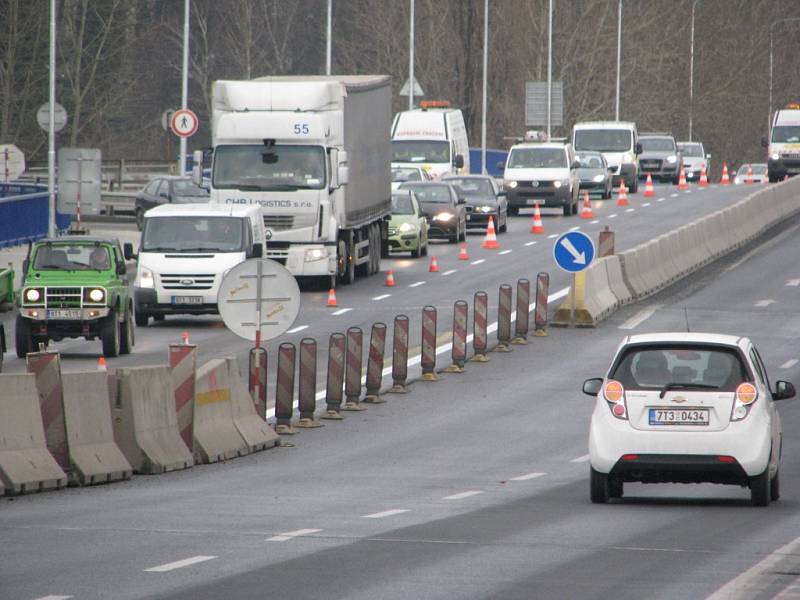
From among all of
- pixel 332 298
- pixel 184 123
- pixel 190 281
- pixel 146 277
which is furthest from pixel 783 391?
pixel 184 123

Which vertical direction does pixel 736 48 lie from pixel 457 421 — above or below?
above

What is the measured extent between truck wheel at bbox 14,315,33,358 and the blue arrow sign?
8.38 m

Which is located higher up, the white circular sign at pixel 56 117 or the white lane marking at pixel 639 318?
the white circular sign at pixel 56 117

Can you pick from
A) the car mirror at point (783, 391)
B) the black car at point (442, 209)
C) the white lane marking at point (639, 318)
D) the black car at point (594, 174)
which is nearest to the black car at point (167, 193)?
the black car at point (442, 209)

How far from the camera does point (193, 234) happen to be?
1328 inches

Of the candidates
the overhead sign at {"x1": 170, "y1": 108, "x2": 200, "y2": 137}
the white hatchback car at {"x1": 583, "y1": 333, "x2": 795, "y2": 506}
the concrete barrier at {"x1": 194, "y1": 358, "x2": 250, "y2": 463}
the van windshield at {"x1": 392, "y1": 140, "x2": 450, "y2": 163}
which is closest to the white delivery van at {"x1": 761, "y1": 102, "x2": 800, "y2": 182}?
the van windshield at {"x1": 392, "y1": 140, "x2": 450, "y2": 163}

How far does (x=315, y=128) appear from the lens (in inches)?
1497

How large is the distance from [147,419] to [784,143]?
5620cm

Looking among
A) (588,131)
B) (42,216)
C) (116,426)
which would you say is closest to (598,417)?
(116,426)

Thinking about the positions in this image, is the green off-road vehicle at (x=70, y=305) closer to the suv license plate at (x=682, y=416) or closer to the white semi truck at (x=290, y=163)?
the white semi truck at (x=290, y=163)

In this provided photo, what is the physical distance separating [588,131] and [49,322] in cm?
4284

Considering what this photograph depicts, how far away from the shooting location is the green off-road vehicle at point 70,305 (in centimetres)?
2881

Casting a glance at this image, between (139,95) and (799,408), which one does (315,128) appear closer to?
(799,408)

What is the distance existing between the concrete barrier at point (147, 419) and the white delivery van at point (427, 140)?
40.9 meters
